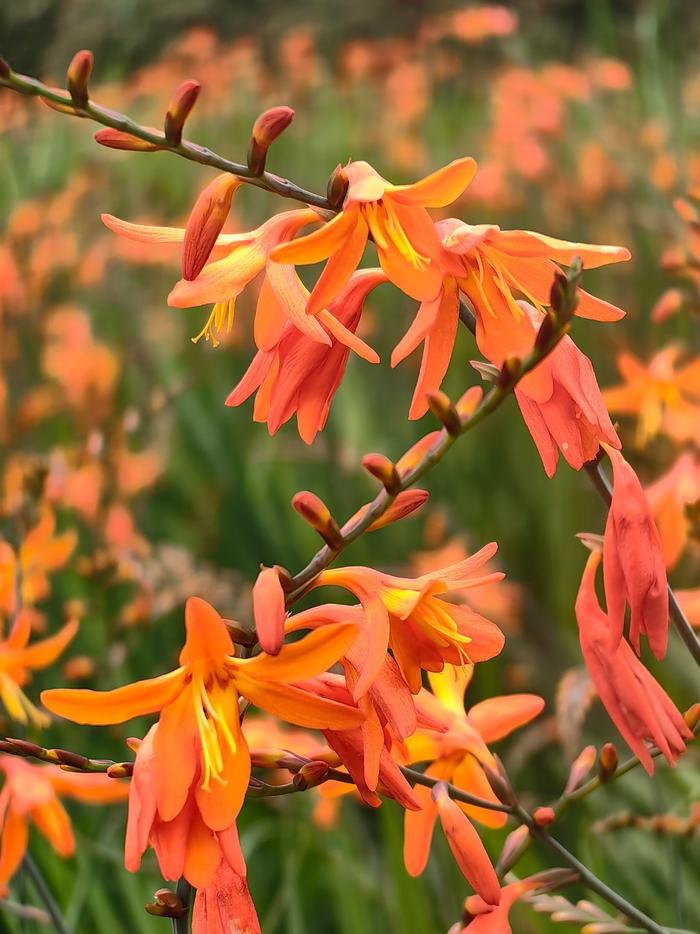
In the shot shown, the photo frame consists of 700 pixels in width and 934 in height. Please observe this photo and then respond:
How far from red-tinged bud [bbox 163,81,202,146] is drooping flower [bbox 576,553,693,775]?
0.36 m

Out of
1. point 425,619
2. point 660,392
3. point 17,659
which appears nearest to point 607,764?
point 425,619

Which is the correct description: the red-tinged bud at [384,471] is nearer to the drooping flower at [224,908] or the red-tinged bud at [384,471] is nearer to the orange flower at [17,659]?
the drooping flower at [224,908]

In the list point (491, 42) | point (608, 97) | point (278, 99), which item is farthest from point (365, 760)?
point (491, 42)

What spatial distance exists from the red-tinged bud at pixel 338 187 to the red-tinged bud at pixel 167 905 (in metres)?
0.39

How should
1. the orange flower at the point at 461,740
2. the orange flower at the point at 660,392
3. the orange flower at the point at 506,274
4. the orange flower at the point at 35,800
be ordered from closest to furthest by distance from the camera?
the orange flower at the point at 506,274 → the orange flower at the point at 461,740 → the orange flower at the point at 35,800 → the orange flower at the point at 660,392

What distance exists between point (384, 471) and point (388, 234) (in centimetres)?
17

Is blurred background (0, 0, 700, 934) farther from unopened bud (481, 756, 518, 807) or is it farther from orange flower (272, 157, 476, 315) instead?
orange flower (272, 157, 476, 315)

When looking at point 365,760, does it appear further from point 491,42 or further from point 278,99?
point 491,42

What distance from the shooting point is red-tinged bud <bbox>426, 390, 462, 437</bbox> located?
556 millimetres

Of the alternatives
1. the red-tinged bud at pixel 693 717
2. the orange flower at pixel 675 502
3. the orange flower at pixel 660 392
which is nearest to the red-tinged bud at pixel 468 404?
the red-tinged bud at pixel 693 717

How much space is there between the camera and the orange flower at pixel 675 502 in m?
0.97

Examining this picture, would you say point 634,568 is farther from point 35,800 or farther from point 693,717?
point 35,800

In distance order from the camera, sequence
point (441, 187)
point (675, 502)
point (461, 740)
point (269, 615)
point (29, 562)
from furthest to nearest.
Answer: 1. point (29, 562)
2. point (675, 502)
3. point (461, 740)
4. point (441, 187)
5. point (269, 615)

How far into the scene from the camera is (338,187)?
2.16 ft
